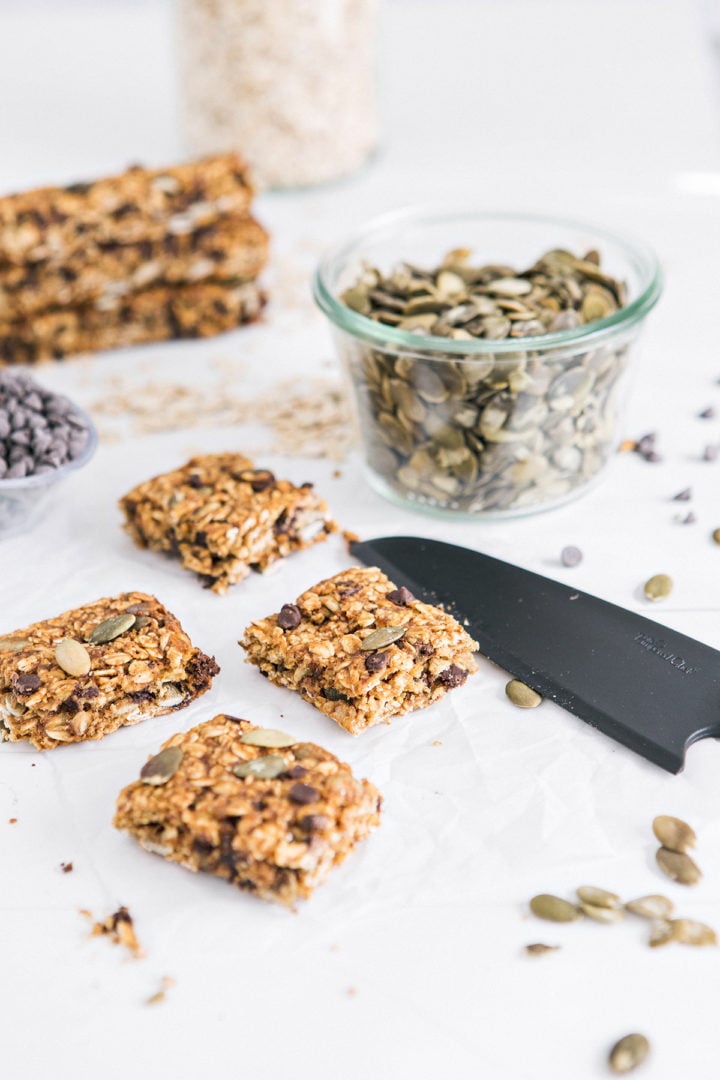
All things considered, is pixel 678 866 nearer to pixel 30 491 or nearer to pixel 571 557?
pixel 571 557

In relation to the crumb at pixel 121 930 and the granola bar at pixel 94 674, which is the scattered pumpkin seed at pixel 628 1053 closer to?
the crumb at pixel 121 930

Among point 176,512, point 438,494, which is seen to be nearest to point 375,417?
point 438,494

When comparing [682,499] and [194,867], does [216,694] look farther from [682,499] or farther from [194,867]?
[682,499]

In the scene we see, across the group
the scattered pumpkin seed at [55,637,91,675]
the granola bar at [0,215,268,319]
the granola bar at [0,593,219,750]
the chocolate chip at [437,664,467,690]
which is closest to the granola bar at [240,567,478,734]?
the chocolate chip at [437,664,467,690]

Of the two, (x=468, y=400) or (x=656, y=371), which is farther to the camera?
(x=656, y=371)

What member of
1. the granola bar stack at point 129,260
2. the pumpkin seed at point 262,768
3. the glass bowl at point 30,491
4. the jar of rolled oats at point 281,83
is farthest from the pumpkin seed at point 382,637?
the jar of rolled oats at point 281,83
